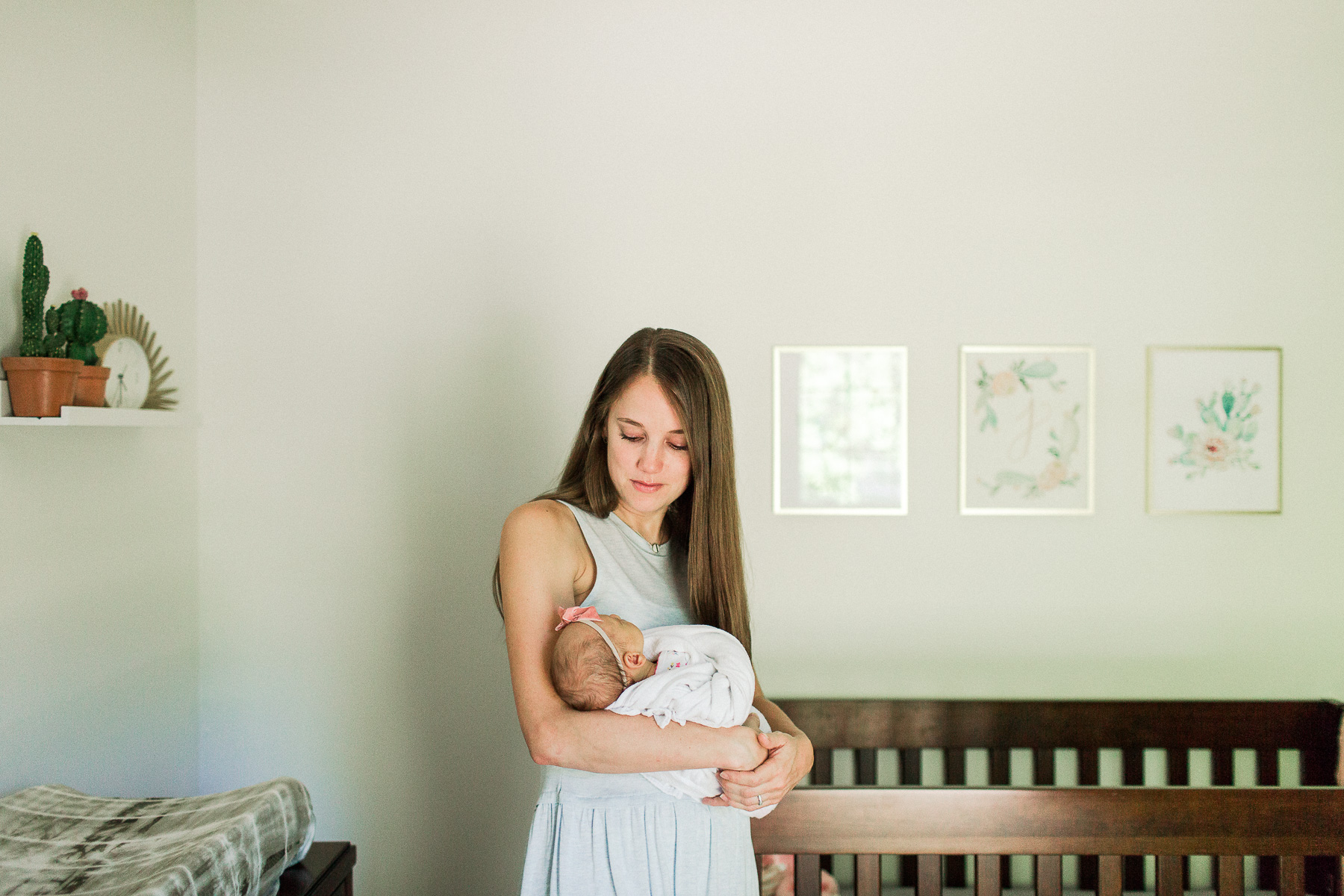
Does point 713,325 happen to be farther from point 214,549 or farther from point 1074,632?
point 214,549

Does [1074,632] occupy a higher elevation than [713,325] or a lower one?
lower

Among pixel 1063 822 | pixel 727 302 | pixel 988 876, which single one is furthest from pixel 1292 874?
pixel 727 302

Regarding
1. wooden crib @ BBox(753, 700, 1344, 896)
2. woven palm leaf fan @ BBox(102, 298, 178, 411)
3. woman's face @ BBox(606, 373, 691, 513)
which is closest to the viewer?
woman's face @ BBox(606, 373, 691, 513)

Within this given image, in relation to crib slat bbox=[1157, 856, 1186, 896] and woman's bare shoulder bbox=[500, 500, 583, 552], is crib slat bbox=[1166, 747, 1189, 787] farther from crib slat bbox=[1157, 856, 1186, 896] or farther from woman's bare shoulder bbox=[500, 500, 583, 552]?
woman's bare shoulder bbox=[500, 500, 583, 552]

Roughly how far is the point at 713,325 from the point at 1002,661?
1.20 m

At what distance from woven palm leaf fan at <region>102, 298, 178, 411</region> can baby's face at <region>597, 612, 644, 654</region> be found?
4.18 feet

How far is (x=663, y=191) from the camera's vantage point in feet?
7.35

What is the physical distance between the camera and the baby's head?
1.17 meters

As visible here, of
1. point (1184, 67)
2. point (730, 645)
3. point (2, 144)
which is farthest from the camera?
point (1184, 67)

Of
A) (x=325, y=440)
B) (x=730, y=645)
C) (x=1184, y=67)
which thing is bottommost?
(x=730, y=645)

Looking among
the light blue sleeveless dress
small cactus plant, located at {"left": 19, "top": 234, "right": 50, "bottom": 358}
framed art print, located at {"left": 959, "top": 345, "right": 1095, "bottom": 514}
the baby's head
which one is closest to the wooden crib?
the light blue sleeveless dress

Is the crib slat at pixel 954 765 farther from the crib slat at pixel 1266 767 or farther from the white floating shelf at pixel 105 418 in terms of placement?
the white floating shelf at pixel 105 418

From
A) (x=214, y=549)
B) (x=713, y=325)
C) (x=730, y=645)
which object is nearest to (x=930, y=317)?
(x=713, y=325)

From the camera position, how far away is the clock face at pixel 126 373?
5.82 ft
